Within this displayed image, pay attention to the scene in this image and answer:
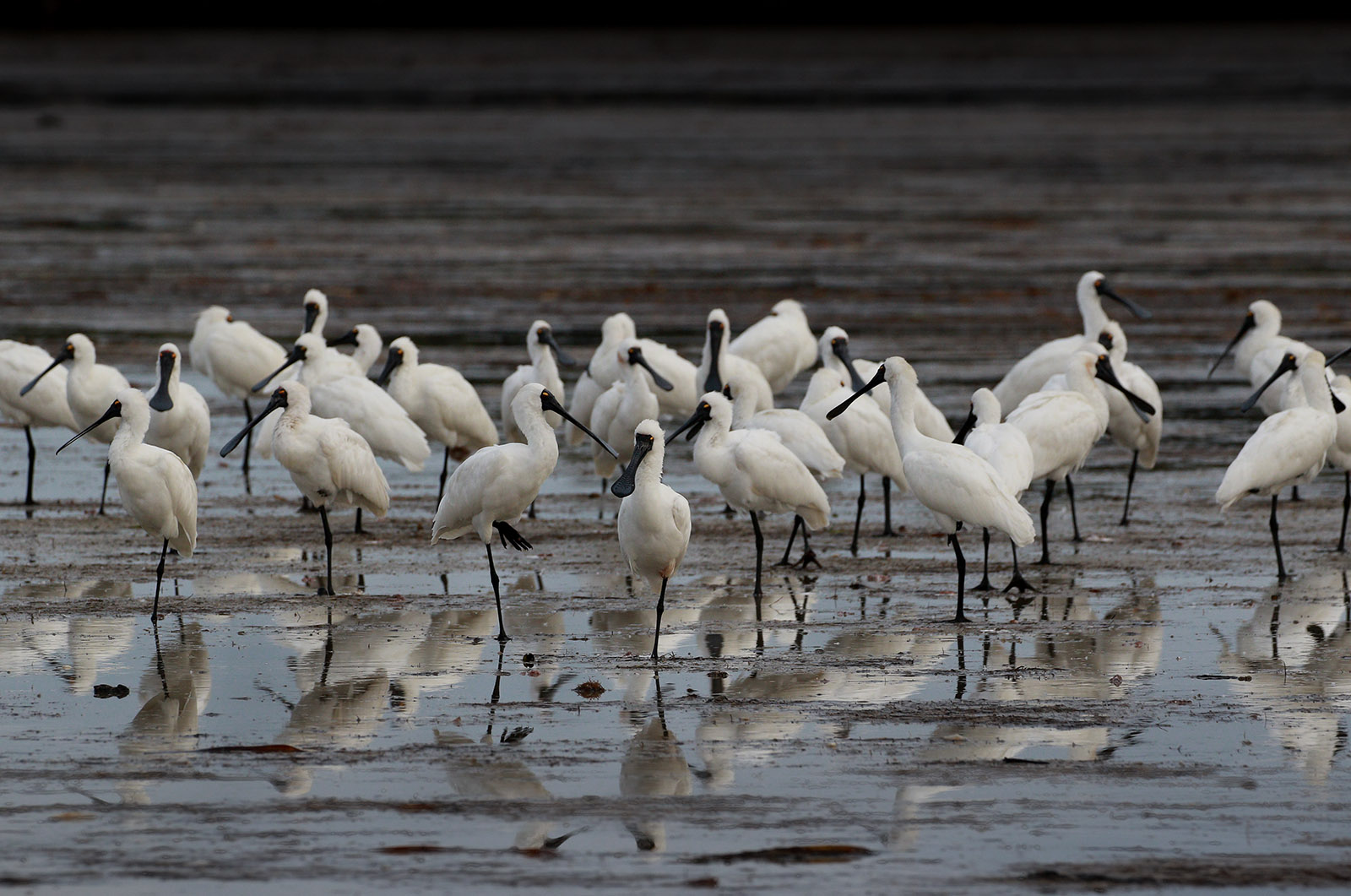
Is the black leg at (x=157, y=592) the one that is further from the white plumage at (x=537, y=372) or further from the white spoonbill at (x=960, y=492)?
Answer: the white plumage at (x=537, y=372)

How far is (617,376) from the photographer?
49.1 feet

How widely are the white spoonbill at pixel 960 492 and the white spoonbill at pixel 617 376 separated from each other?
12.9 feet

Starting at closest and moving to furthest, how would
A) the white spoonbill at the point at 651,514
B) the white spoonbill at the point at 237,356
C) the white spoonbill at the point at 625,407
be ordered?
the white spoonbill at the point at 651,514 → the white spoonbill at the point at 625,407 → the white spoonbill at the point at 237,356

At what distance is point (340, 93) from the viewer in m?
53.3

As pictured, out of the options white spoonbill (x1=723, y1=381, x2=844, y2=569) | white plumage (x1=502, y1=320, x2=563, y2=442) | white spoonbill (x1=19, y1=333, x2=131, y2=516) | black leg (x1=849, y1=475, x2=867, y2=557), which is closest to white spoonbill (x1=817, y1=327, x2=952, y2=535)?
black leg (x1=849, y1=475, x2=867, y2=557)

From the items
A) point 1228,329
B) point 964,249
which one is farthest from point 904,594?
point 964,249

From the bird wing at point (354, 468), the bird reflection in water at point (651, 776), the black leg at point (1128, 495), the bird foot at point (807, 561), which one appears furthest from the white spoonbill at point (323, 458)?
the black leg at point (1128, 495)

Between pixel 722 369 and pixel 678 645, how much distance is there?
440cm

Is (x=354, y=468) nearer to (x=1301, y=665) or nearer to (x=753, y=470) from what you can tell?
(x=753, y=470)

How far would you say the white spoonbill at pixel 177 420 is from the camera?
42.1 ft

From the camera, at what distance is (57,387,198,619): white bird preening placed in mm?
10633

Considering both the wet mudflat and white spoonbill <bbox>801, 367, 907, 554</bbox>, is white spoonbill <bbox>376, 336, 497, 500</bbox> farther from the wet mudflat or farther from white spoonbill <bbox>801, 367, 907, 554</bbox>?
white spoonbill <bbox>801, 367, 907, 554</bbox>

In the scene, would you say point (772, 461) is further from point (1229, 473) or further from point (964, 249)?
point (964, 249)

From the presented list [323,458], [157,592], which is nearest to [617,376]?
[323,458]
